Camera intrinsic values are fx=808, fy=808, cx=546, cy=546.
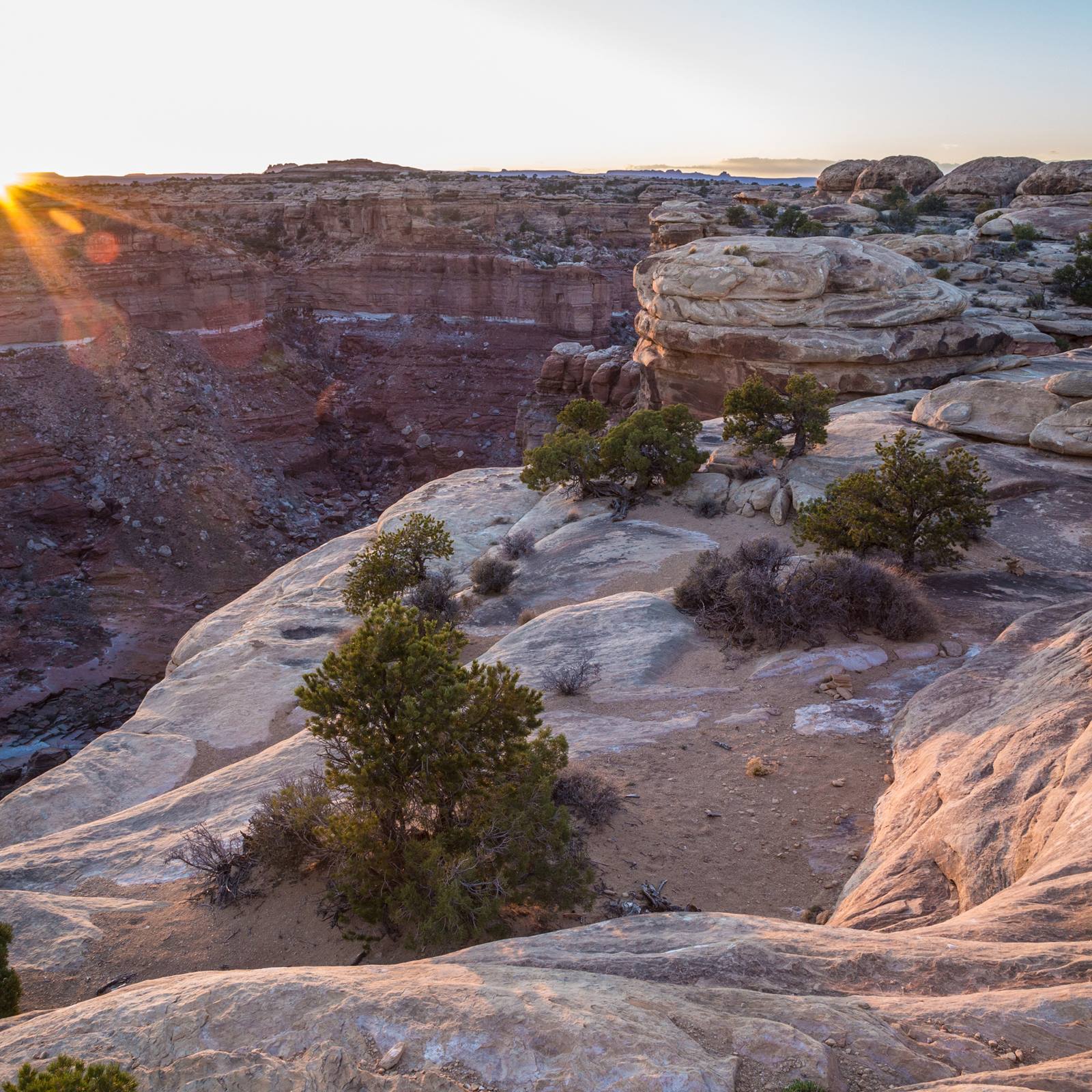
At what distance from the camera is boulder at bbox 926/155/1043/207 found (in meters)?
45.5

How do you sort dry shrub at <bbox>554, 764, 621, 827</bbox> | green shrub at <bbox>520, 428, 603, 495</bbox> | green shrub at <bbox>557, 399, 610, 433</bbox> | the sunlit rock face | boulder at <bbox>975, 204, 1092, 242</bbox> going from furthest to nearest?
1. boulder at <bbox>975, 204, 1092, 242</bbox>
2. the sunlit rock face
3. green shrub at <bbox>557, 399, 610, 433</bbox>
4. green shrub at <bbox>520, 428, 603, 495</bbox>
5. dry shrub at <bbox>554, 764, 621, 827</bbox>

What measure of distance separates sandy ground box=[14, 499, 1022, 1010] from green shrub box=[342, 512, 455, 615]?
781cm

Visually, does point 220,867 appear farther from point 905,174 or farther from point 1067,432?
point 905,174

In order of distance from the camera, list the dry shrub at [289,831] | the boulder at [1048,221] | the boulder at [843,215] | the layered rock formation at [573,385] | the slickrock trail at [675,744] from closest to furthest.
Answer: the slickrock trail at [675,744] → the dry shrub at [289,831] → the layered rock formation at [573,385] → the boulder at [1048,221] → the boulder at [843,215]

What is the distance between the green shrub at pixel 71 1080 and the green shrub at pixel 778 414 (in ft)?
63.7

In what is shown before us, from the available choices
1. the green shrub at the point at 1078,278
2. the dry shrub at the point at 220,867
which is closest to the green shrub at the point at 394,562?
the dry shrub at the point at 220,867

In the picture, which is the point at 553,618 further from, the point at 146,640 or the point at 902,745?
the point at 146,640

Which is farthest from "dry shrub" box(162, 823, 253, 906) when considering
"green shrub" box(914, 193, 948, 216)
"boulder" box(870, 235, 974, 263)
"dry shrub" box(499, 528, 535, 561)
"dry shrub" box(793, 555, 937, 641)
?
"green shrub" box(914, 193, 948, 216)

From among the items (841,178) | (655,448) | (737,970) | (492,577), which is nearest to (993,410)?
(655,448)

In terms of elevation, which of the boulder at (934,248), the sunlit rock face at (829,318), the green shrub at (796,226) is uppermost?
the green shrub at (796,226)

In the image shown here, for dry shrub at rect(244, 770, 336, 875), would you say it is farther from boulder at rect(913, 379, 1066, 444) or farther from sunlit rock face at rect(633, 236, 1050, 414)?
sunlit rock face at rect(633, 236, 1050, 414)

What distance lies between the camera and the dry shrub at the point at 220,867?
7.88 metres

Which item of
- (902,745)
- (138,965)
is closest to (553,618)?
(902,745)

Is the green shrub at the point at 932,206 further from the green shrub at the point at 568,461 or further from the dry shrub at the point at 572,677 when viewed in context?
the dry shrub at the point at 572,677
